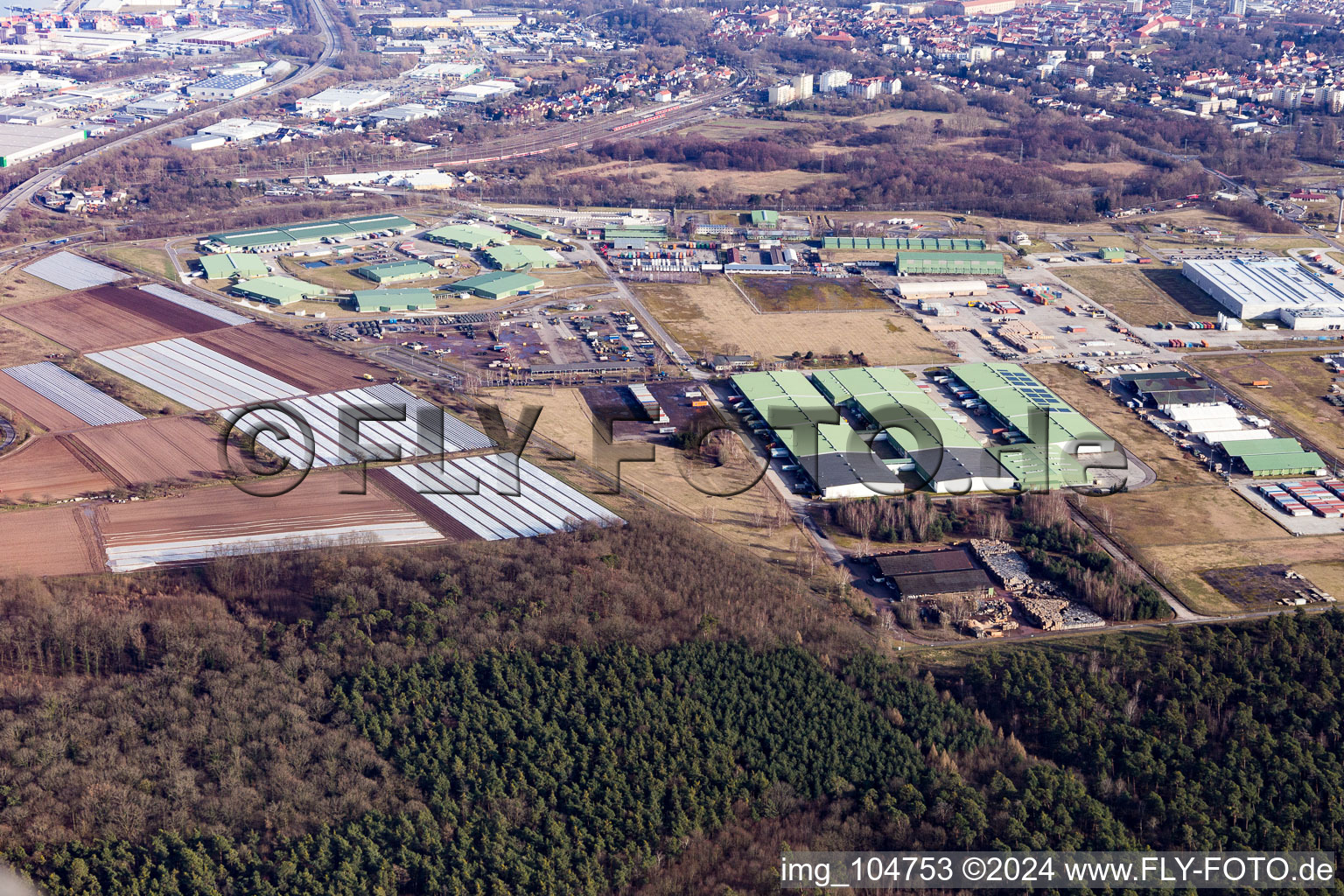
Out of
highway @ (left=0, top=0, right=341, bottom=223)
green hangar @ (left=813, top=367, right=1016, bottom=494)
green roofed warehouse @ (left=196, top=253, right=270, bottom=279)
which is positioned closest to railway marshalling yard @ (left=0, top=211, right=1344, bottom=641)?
green roofed warehouse @ (left=196, top=253, right=270, bottom=279)

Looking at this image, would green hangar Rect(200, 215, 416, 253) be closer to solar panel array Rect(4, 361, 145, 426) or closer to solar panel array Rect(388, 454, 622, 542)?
solar panel array Rect(4, 361, 145, 426)

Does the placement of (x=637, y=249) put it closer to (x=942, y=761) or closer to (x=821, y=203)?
(x=821, y=203)

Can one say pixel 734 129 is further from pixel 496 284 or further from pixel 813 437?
pixel 813 437

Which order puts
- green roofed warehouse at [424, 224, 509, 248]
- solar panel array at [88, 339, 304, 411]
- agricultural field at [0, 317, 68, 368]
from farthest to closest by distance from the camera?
green roofed warehouse at [424, 224, 509, 248] < agricultural field at [0, 317, 68, 368] < solar panel array at [88, 339, 304, 411]

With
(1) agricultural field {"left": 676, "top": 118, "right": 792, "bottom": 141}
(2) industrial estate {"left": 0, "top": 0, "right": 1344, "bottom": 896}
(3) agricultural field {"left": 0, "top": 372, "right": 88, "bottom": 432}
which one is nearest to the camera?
(2) industrial estate {"left": 0, "top": 0, "right": 1344, "bottom": 896}

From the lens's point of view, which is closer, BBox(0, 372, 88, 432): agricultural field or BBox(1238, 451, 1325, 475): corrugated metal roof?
BBox(1238, 451, 1325, 475): corrugated metal roof

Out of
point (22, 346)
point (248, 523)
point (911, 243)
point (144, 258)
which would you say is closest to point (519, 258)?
point (144, 258)

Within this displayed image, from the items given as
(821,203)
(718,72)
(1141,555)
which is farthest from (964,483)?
(718,72)

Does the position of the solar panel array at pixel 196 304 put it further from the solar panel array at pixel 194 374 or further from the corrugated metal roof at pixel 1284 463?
the corrugated metal roof at pixel 1284 463
